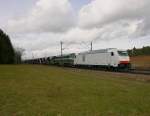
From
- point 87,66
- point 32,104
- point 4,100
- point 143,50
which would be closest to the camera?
point 32,104

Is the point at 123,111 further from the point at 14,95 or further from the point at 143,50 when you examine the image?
the point at 143,50

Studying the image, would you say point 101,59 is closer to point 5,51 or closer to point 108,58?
point 108,58

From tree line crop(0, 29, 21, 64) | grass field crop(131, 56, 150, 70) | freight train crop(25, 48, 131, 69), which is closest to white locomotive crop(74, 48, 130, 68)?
freight train crop(25, 48, 131, 69)

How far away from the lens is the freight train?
4500 centimetres

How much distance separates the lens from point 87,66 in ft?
199

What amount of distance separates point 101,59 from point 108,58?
3.34 metres

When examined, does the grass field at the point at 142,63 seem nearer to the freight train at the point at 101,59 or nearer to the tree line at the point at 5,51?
the freight train at the point at 101,59

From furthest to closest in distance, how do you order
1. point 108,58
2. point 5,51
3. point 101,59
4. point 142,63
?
point 5,51 → point 142,63 → point 101,59 → point 108,58

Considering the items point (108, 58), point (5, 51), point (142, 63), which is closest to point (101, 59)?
point (108, 58)

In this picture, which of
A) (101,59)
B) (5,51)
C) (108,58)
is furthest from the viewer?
(5,51)

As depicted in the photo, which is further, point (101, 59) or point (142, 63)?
point (142, 63)

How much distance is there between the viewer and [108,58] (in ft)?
157

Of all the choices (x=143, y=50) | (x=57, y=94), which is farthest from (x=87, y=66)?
(x=57, y=94)

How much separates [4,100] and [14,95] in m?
1.63
